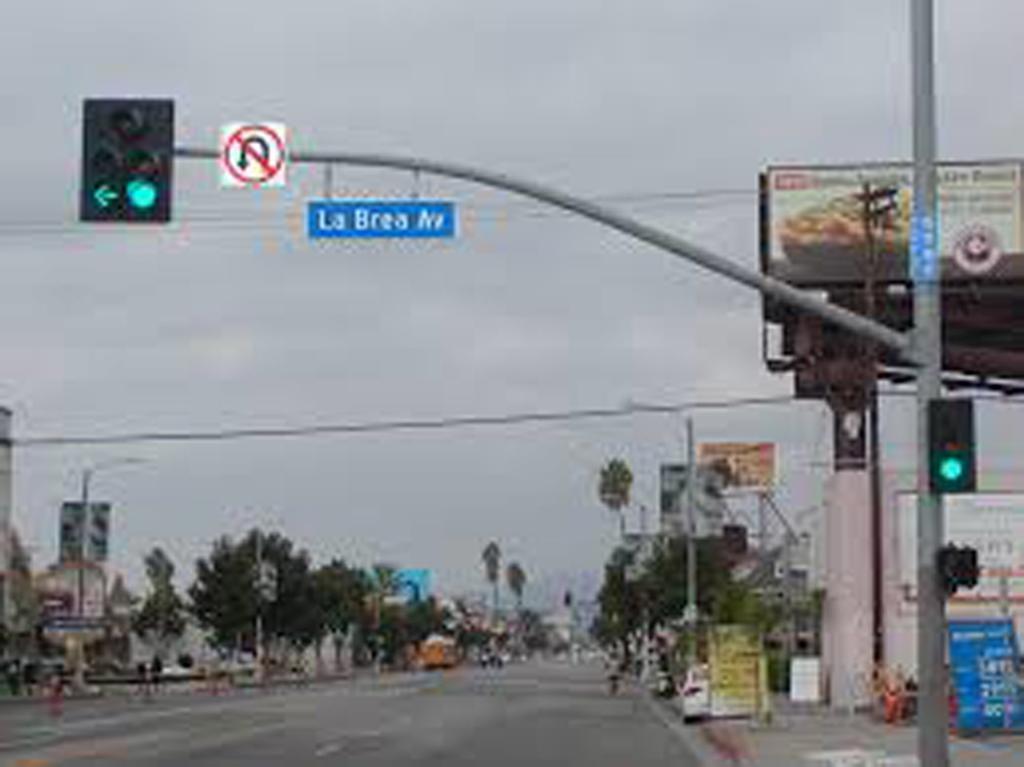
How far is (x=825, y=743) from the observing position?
35.4 metres

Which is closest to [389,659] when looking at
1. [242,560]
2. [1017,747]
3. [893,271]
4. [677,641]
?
[242,560]

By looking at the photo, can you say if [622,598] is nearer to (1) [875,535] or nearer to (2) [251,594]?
(2) [251,594]

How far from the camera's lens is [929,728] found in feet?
74.6

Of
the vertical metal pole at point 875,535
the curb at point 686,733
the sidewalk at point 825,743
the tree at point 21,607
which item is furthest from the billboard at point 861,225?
the tree at point 21,607

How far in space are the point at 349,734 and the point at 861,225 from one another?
23726 millimetres

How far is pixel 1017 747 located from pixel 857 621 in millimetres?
19259

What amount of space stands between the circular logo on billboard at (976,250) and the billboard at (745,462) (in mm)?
38187

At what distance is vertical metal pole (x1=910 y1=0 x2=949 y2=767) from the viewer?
22891 millimetres

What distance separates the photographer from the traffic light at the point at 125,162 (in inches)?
814

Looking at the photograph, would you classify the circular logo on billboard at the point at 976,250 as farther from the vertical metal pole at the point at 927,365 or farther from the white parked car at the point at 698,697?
the vertical metal pole at the point at 927,365

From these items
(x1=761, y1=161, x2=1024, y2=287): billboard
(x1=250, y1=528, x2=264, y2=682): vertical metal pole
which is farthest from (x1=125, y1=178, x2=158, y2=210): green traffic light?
(x1=250, y1=528, x2=264, y2=682): vertical metal pole

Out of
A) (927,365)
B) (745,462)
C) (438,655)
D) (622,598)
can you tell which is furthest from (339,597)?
(927,365)

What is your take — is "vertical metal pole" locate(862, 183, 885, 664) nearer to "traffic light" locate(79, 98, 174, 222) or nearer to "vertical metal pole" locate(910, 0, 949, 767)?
"vertical metal pole" locate(910, 0, 949, 767)

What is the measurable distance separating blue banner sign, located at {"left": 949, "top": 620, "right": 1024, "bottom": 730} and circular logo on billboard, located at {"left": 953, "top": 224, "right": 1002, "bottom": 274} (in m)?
18.6
